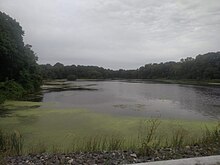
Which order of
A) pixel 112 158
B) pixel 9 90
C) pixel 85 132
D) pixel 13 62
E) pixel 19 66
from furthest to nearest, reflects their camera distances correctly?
pixel 19 66 < pixel 13 62 < pixel 9 90 < pixel 85 132 < pixel 112 158

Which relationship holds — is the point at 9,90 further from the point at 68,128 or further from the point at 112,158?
the point at 112,158

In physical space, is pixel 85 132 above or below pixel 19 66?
below

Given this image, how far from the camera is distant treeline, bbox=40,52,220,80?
3019 inches

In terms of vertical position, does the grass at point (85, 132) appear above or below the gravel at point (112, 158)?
below

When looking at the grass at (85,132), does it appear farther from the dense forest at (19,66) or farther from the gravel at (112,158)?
the dense forest at (19,66)

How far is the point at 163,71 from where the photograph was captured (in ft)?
355

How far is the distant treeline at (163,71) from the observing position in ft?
252

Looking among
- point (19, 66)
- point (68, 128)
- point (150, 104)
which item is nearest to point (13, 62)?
point (19, 66)

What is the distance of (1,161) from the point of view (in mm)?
4977

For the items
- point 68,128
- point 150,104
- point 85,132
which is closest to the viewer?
point 85,132

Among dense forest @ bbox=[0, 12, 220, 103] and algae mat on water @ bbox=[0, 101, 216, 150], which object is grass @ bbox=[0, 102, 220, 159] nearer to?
algae mat on water @ bbox=[0, 101, 216, 150]

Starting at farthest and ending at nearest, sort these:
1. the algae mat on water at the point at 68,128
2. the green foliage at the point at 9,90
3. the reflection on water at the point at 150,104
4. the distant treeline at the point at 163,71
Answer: the distant treeline at the point at 163,71
the green foliage at the point at 9,90
the reflection on water at the point at 150,104
the algae mat on water at the point at 68,128

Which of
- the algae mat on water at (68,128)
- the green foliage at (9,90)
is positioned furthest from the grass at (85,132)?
the green foliage at (9,90)

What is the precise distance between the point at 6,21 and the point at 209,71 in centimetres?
5340
